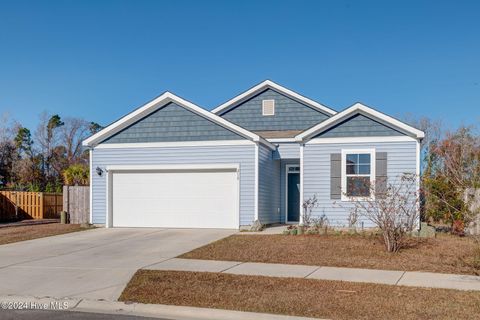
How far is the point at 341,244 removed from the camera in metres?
13.8

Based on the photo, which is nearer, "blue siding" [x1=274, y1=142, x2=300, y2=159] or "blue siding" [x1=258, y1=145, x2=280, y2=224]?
"blue siding" [x1=258, y1=145, x2=280, y2=224]

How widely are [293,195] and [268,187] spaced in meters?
2.23

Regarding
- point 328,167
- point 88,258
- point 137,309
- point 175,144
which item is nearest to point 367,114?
point 328,167

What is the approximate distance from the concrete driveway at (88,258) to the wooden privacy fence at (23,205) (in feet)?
31.4

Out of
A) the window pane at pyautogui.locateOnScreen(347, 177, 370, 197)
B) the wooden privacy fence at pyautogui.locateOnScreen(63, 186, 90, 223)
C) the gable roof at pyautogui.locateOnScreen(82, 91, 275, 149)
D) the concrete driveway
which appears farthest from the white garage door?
the window pane at pyautogui.locateOnScreen(347, 177, 370, 197)

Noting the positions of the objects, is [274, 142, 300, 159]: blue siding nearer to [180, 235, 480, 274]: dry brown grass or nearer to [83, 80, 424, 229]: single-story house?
[83, 80, 424, 229]: single-story house

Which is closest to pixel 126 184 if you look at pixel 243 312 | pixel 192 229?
pixel 192 229

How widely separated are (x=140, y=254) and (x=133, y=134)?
7.39 meters

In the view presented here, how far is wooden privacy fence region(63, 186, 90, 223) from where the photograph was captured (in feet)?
67.9

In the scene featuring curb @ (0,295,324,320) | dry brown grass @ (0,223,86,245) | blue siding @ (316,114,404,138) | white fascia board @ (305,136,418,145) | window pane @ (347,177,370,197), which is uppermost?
blue siding @ (316,114,404,138)

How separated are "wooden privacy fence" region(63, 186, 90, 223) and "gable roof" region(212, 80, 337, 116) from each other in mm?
6652

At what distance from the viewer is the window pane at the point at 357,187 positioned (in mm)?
17016

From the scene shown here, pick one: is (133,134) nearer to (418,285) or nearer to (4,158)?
(418,285)

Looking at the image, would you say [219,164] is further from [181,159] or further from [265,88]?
[265,88]
